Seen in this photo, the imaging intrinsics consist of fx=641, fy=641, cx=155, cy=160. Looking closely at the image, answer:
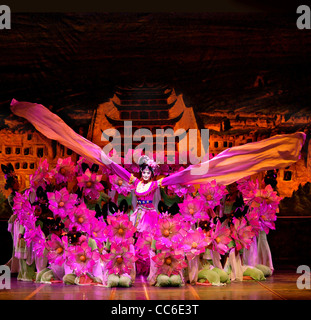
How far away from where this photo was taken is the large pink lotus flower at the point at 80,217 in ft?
19.5

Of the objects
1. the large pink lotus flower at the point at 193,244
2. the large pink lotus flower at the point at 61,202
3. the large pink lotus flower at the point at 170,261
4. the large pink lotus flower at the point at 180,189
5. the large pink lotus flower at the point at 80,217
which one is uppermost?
the large pink lotus flower at the point at 180,189

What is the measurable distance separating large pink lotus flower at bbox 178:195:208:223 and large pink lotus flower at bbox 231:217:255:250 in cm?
36

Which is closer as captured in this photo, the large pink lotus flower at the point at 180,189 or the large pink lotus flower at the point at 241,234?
the large pink lotus flower at the point at 241,234

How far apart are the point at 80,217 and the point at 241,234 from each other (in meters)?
1.53

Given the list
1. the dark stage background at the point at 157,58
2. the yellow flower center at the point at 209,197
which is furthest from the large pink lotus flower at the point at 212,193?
the dark stage background at the point at 157,58

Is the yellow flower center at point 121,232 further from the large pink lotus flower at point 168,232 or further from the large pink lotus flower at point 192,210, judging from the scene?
the large pink lotus flower at point 192,210

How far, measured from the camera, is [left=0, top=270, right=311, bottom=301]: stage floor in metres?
4.98

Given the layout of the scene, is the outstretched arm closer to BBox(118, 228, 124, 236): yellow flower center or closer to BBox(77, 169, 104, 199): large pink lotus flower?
BBox(77, 169, 104, 199): large pink lotus flower

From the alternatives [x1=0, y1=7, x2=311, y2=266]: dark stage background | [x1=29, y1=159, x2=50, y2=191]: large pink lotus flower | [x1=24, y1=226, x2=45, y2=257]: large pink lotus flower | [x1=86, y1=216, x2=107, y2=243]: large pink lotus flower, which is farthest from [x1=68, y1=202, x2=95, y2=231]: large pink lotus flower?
[x1=0, y1=7, x2=311, y2=266]: dark stage background

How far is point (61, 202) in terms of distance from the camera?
19.6 feet

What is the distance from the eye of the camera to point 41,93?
25.6 ft

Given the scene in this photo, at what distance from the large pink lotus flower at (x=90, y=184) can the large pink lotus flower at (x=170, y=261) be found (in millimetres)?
1108

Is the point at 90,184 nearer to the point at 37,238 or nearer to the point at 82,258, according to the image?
the point at 37,238

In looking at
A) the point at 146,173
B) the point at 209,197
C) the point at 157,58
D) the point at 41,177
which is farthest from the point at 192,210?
the point at 157,58
